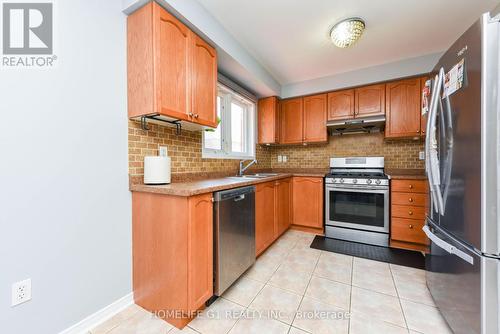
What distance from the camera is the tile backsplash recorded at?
153 centimetres

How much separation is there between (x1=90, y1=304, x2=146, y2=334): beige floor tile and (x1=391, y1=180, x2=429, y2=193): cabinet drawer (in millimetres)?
2884

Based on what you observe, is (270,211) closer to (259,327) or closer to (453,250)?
(259,327)

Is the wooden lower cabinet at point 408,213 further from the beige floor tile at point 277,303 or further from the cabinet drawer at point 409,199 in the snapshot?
the beige floor tile at point 277,303

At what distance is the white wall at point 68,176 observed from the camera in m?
0.96

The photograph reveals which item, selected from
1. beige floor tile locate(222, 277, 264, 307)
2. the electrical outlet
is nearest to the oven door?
beige floor tile locate(222, 277, 264, 307)

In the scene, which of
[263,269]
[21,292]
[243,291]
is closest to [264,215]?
[263,269]

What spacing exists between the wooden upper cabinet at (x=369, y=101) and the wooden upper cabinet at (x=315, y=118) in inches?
18.2

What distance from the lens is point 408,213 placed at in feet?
7.44

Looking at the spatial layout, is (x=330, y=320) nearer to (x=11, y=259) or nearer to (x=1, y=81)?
(x=11, y=259)

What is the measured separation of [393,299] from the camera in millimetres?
1458

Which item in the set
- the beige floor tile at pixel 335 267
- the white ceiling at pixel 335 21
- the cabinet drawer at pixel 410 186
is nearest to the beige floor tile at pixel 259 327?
the beige floor tile at pixel 335 267

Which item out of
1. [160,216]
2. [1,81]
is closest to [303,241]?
[160,216]

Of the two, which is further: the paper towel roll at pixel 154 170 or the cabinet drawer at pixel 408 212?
the cabinet drawer at pixel 408 212

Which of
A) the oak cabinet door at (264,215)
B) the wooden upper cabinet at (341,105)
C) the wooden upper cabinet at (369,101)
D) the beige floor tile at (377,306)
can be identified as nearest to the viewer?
the beige floor tile at (377,306)
